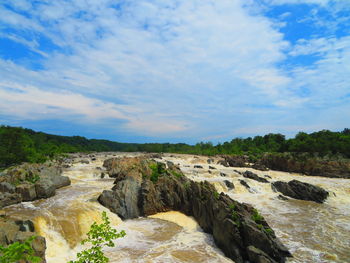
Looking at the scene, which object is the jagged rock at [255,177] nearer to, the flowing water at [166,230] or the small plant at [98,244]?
the flowing water at [166,230]

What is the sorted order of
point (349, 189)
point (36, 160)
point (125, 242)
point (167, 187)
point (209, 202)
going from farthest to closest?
point (36, 160) → point (349, 189) → point (167, 187) → point (209, 202) → point (125, 242)

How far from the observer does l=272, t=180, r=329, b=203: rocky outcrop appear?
Result: 31.5 m

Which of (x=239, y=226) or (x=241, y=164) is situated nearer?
(x=239, y=226)

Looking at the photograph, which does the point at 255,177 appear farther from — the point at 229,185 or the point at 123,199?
the point at 123,199

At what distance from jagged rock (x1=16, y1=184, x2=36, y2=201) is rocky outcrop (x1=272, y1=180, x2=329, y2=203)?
3392 cm

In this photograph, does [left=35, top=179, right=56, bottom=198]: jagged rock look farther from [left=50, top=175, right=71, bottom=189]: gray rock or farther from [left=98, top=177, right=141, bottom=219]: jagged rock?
[left=98, top=177, right=141, bottom=219]: jagged rock

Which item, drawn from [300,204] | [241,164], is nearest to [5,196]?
[300,204]

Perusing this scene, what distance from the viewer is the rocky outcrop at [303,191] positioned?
3153cm

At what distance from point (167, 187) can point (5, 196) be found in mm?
16455

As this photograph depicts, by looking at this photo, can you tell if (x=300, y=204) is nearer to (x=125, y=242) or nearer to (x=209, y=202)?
(x=209, y=202)

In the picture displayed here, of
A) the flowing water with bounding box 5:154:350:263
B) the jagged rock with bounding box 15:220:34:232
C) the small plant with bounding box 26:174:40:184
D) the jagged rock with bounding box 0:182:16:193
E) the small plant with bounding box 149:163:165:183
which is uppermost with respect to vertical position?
the small plant with bounding box 149:163:165:183

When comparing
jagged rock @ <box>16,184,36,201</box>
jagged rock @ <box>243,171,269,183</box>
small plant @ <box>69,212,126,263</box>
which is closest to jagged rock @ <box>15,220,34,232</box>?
jagged rock @ <box>16,184,36,201</box>

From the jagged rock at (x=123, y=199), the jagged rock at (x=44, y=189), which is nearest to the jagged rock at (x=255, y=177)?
the jagged rock at (x=123, y=199)

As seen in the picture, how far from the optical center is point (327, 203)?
30.7 meters
